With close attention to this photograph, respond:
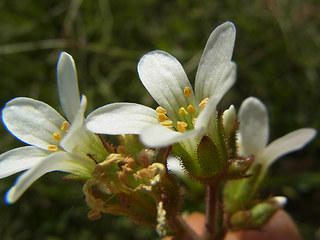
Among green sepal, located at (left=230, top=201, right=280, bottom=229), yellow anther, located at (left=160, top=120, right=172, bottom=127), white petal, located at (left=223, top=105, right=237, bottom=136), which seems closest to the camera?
yellow anther, located at (left=160, top=120, right=172, bottom=127)

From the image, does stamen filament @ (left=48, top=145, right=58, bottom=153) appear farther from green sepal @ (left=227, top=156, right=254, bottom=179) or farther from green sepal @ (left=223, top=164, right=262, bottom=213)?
green sepal @ (left=223, top=164, right=262, bottom=213)

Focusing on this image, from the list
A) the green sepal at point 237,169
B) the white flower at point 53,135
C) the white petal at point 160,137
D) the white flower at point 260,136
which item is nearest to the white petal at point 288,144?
the white flower at point 260,136

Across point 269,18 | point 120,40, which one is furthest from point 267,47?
point 120,40

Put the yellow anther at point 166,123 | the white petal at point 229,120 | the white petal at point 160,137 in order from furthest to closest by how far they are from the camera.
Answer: the white petal at point 229,120 → the yellow anther at point 166,123 → the white petal at point 160,137

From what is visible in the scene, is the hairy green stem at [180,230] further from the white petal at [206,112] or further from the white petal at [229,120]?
the white petal at [206,112]

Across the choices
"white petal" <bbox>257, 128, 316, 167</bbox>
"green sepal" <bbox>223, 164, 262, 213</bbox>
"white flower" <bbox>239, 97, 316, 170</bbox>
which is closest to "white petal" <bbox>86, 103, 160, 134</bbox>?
"white flower" <bbox>239, 97, 316, 170</bbox>
